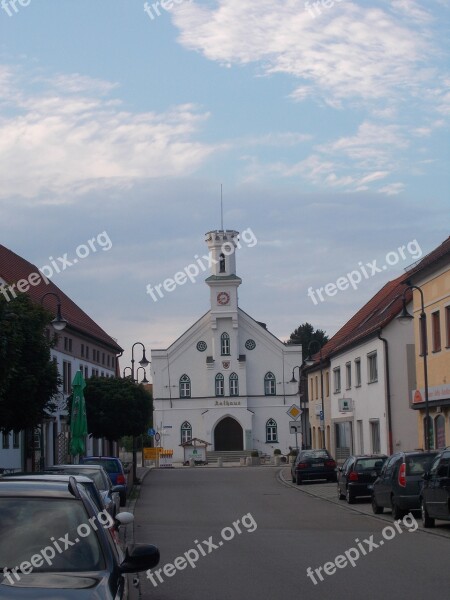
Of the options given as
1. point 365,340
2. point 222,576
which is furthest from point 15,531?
point 365,340

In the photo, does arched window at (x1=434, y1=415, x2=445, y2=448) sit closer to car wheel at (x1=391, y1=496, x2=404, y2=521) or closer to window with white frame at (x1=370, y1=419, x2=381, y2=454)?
window with white frame at (x1=370, y1=419, x2=381, y2=454)

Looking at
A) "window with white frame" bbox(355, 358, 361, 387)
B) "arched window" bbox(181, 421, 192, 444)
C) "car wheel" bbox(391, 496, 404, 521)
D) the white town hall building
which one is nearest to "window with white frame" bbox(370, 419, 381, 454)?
"window with white frame" bbox(355, 358, 361, 387)

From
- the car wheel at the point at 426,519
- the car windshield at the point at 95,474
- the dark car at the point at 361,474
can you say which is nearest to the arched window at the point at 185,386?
the dark car at the point at 361,474

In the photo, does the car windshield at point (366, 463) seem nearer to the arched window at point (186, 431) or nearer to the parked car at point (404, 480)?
the parked car at point (404, 480)

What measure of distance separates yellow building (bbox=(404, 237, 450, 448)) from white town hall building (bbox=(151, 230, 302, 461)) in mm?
50918

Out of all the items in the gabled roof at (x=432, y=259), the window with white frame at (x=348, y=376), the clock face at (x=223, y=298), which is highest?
the clock face at (x=223, y=298)

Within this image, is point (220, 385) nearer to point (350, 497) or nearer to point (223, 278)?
point (223, 278)

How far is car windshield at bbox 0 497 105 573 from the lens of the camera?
6.31 meters

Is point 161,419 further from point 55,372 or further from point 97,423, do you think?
point 55,372

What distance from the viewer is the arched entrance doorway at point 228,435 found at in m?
86.1

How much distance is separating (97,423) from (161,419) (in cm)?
3720

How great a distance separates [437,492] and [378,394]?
79.0 feet

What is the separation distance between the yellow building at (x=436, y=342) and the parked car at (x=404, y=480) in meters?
8.74

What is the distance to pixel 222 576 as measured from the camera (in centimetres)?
1298
